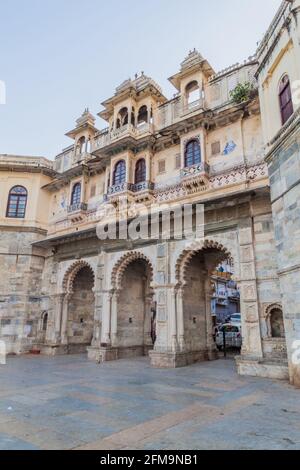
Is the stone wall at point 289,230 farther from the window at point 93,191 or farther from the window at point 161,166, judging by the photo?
the window at point 93,191

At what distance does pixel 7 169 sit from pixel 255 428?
61.0 ft

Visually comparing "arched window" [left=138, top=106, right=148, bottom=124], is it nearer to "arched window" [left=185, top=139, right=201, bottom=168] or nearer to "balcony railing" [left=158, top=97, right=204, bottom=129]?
"balcony railing" [left=158, top=97, right=204, bottom=129]

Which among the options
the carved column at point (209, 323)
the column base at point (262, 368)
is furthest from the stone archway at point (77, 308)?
the column base at point (262, 368)

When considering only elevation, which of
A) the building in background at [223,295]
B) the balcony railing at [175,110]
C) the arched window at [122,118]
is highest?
the arched window at [122,118]

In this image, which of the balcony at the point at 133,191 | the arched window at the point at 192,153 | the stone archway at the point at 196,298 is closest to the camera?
the stone archway at the point at 196,298

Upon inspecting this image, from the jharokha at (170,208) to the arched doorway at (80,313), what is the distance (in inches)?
2.6

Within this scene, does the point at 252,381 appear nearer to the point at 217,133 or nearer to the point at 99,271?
the point at 99,271

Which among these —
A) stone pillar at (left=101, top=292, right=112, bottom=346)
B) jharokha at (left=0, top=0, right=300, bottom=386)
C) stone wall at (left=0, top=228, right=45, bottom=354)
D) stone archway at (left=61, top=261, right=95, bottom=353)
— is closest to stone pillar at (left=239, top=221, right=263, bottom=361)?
jharokha at (left=0, top=0, right=300, bottom=386)

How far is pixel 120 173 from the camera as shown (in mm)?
15320

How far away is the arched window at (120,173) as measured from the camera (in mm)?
15117

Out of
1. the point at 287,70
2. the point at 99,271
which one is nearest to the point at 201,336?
the point at 99,271

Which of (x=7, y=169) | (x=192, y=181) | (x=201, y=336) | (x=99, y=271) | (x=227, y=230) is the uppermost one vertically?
(x=7, y=169)

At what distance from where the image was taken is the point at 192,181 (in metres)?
13.0

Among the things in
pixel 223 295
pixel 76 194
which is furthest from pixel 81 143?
pixel 223 295
